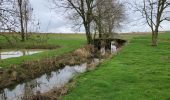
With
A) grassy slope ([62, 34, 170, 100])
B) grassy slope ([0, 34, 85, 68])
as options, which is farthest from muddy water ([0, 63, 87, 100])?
grassy slope ([0, 34, 85, 68])

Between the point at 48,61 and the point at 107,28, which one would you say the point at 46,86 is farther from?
the point at 107,28

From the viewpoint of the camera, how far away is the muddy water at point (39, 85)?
1981 cm

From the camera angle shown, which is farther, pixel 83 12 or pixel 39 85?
pixel 83 12

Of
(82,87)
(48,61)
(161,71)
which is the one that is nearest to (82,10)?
(48,61)

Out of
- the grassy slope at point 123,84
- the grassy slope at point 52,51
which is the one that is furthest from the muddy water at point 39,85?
the grassy slope at point 52,51

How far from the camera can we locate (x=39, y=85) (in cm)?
2281

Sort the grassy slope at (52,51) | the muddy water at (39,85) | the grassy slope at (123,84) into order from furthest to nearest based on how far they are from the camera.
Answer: the grassy slope at (52,51)
the muddy water at (39,85)
the grassy slope at (123,84)

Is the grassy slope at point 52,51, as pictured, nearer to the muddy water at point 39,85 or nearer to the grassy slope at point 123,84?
the muddy water at point 39,85

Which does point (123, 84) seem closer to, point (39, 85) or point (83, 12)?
point (39, 85)

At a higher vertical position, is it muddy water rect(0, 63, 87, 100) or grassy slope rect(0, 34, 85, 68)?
grassy slope rect(0, 34, 85, 68)

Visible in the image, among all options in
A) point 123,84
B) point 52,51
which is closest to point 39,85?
point 123,84

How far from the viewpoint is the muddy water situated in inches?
780

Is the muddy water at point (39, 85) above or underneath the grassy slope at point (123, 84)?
underneath

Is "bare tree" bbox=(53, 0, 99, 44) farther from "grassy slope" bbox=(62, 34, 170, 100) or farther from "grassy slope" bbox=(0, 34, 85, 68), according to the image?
"grassy slope" bbox=(62, 34, 170, 100)
